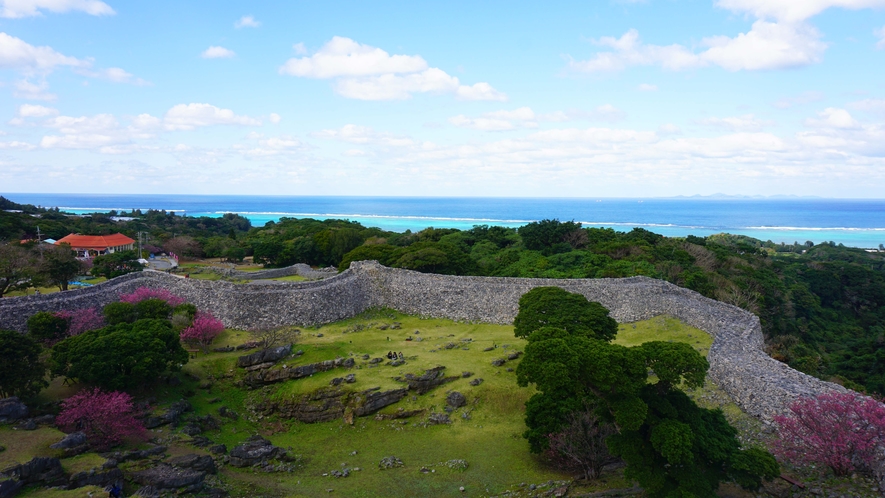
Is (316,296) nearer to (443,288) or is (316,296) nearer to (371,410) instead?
(443,288)

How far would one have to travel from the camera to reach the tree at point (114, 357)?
Result: 1748 cm

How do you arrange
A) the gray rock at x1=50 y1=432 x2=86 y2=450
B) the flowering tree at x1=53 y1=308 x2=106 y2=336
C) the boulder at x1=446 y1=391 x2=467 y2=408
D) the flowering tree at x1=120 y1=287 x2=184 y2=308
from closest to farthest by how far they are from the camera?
the gray rock at x1=50 y1=432 x2=86 y2=450 < the boulder at x1=446 y1=391 x2=467 y2=408 < the flowering tree at x1=53 y1=308 x2=106 y2=336 < the flowering tree at x1=120 y1=287 x2=184 y2=308

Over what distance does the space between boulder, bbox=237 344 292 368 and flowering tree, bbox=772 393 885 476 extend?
59.8 feet

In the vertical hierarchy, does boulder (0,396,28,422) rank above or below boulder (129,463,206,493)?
above

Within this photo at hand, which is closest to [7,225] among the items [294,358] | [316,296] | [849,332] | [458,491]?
[316,296]

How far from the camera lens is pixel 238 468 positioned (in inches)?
603

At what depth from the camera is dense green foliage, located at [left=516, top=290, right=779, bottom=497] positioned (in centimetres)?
1157

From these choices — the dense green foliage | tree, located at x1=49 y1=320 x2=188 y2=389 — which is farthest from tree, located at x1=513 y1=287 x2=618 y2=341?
tree, located at x1=49 y1=320 x2=188 y2=389

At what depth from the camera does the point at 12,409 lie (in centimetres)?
1508

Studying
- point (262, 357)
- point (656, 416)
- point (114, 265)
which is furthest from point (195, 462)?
point (114, 265)

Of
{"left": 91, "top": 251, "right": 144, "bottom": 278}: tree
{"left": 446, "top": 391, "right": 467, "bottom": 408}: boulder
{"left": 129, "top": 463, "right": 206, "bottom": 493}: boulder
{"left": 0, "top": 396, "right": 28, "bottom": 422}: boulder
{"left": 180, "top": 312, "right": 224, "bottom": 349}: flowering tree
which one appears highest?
{"left": 91, "top": 251, "right": 144, "bottom": 278}: tree

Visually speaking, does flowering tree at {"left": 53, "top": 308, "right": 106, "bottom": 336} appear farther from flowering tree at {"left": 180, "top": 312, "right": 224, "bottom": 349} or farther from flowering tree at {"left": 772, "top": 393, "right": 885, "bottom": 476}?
flowering tree at {"left": 772, "top": 393, "right": 885, "bottom": 476}

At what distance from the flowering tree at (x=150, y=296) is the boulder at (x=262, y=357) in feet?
19.9

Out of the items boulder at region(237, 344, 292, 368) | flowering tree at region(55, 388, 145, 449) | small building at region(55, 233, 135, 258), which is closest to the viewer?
flowering tree at region(55, 388, 145, 449)
